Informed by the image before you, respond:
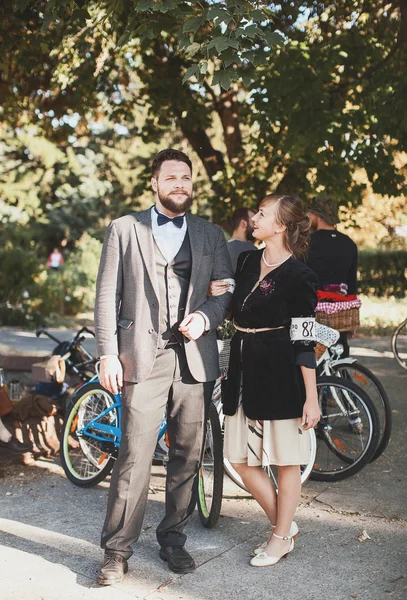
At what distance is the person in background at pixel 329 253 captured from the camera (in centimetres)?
613

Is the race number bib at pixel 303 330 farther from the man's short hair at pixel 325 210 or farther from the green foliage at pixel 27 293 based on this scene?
the green foliage at pixel 27 293

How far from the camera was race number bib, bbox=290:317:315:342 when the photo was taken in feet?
12.4

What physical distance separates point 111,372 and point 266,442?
0.89 metres

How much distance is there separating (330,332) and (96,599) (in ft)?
8.62

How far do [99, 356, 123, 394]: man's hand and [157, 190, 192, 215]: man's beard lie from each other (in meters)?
0.79

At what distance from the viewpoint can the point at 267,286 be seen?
3.83 meters

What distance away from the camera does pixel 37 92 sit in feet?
36.4

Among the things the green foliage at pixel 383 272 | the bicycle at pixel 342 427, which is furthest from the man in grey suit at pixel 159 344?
the green foliage at pixel 383 272

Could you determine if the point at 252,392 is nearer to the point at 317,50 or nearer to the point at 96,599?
the point at 96,599

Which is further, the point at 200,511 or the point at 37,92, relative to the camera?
the point at 37,92

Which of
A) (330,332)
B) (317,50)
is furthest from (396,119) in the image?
(330,332)

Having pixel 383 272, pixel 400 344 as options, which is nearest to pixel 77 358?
pixel 400 344

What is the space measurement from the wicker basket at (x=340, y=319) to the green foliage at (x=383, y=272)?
14.8 metres

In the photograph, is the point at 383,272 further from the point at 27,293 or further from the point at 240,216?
the point at 240,216
